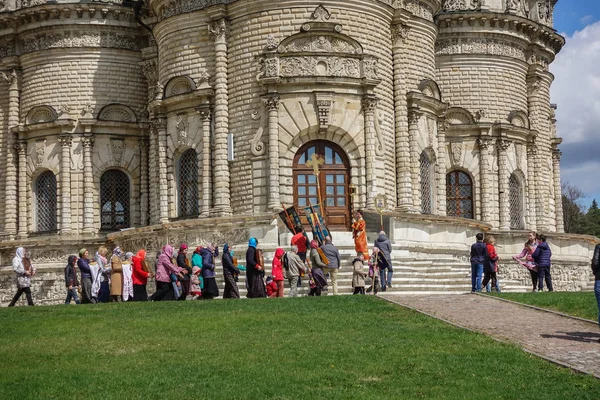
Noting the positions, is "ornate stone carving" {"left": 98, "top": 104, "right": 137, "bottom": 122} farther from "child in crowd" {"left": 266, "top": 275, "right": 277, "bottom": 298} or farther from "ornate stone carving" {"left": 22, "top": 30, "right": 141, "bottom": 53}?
"child in crowd" {"left": 266, "top": 275, "right": 277, "bottom": 298}

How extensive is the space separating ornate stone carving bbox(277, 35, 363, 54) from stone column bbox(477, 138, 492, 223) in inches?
510

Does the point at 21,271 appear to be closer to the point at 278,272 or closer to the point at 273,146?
the point at 278,272

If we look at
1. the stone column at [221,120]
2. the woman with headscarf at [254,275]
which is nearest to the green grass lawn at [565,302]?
the woman with headscarf at [254,275]

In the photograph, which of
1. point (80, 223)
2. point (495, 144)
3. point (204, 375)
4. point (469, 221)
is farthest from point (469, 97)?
point (204, 375)

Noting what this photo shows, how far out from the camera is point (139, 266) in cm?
2800

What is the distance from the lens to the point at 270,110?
36.9m

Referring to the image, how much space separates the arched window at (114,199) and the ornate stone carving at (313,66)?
11378 millimetres

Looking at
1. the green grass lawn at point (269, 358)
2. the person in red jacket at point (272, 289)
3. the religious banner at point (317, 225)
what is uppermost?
Result: the religious banner at point (317, 225)

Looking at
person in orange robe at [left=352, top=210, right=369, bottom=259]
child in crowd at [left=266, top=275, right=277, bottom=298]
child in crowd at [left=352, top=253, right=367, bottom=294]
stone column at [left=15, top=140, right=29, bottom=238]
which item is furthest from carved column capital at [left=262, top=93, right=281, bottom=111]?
stone column at [left=15, top=140, right=29, bottom=238]

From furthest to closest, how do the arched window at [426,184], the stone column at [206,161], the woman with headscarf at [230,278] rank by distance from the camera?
the arched window at [426,184], the stone column at [206,161], the woman with headscarf at [230,278]

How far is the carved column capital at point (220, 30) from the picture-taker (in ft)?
126

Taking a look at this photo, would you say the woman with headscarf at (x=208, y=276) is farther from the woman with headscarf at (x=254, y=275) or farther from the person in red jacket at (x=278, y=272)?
the person in red jacket at (x=278, y=272)

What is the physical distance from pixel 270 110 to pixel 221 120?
2.27m

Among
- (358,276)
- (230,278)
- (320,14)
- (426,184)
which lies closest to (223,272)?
(230,278)
